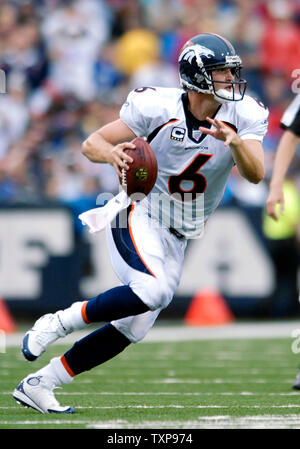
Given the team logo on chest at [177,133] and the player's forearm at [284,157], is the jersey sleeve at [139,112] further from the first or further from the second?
the player's forearm at [284,157]

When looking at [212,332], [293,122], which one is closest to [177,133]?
[293,122]

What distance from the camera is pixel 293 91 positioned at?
11.0 m

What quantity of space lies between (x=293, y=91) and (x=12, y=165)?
3108 mm

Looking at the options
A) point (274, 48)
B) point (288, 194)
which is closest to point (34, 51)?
point (274, 48)

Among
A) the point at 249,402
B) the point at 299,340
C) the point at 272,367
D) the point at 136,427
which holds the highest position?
the point at 136,427

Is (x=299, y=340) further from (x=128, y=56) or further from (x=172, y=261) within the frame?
(x=128, y=56)

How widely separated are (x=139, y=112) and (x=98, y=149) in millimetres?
298

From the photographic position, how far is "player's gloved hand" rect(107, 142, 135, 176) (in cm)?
444

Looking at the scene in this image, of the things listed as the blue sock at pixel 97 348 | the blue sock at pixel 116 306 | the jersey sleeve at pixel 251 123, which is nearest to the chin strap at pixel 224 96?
the jersey sleeve at pixel 251 123

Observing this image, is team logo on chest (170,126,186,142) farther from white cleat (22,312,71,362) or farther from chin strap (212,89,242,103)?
white cleat (22,312,71,362)

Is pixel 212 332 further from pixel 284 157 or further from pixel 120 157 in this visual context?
pixel 120 157

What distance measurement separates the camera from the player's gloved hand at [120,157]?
175 inches

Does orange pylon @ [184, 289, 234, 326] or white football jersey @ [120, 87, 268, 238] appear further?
orange pylon @ [184, 289, 234, 326]

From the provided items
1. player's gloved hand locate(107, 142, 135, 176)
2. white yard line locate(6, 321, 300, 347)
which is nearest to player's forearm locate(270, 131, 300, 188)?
player's gloved hand locate(107, 142, 135, 176)
